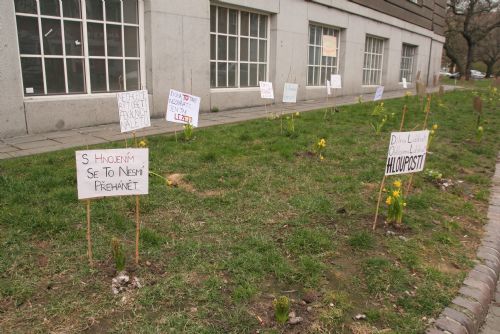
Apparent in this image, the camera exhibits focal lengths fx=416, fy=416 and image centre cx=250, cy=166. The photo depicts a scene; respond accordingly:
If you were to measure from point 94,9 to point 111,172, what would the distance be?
20.9 ft

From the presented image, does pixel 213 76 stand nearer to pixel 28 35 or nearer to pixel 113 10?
pixel 113 10

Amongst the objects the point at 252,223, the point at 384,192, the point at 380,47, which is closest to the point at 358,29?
the point at 380,47

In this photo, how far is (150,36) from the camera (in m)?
8.95

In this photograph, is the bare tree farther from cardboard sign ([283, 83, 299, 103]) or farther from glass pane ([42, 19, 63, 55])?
glass pane ([42, 19, 63, 55])

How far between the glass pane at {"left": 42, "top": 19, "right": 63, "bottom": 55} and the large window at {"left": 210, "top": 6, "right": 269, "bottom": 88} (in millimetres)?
4066

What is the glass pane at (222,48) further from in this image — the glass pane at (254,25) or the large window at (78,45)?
the large window at (78,45)

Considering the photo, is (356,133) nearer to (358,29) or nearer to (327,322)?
(327,322)

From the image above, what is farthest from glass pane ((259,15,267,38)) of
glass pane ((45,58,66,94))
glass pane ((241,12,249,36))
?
glass pane ((45,58,66,94))

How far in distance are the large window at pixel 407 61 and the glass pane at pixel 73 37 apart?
1840cm

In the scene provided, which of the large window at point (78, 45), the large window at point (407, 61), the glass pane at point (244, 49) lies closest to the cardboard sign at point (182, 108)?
the large window at point (78, 45)

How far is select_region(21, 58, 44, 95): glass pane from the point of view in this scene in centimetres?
738

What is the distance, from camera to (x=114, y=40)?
8.57 meters

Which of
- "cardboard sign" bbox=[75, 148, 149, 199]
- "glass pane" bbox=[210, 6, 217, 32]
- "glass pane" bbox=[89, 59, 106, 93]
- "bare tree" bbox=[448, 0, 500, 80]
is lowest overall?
"cardboard sign" bbox=[75, 148, 149, 199]

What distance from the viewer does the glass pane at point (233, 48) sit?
1136cm
